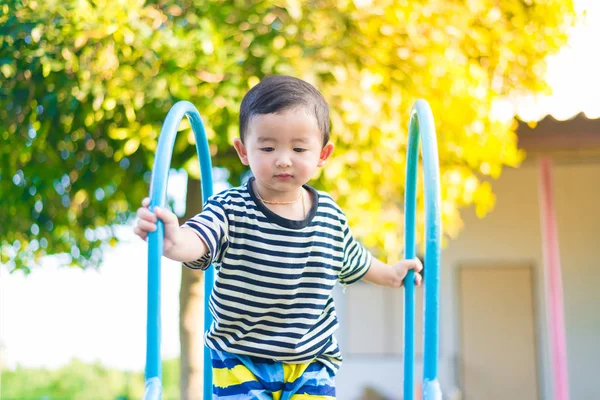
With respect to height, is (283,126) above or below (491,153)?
below

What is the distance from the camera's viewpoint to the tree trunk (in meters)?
5.28

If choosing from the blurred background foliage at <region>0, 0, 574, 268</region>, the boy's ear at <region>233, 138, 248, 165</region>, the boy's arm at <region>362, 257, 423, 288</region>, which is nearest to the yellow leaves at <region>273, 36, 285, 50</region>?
the blurred background foliage at <region>0, 0, 574, 268</region>

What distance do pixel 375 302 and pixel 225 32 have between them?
16.7 feet

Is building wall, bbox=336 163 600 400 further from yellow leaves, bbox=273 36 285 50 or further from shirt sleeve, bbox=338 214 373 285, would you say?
shirt sleeve, bbox=338 214 373 285

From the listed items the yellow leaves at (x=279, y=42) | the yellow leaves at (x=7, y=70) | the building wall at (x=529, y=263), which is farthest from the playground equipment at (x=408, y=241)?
Result: the building wall at (x=529, y=263)

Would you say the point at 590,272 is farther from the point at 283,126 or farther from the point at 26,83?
the point at 283,126

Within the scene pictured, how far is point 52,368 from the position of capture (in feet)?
39.0

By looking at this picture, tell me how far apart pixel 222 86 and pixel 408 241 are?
1774mm

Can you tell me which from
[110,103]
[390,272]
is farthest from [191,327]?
[390,272]

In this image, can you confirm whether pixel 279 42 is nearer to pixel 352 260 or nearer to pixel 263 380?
pixel 352 260

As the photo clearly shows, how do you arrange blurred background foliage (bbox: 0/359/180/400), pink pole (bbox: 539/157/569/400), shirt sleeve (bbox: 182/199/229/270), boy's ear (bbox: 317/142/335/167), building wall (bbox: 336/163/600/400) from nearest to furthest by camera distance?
1. shirt sleeve (bbox: 182/199/229/270)
2. boy's ear (bbox: 317/142/335/167)
3. pink pole (bbox: 539/157/569/400)
4. building wall (bbox: 336/163/600/400)
5. blurred background foliage (bbox: 0/359/180/400)

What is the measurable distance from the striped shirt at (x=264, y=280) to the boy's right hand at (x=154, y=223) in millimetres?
170

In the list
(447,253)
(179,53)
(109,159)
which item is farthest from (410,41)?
(447,253)

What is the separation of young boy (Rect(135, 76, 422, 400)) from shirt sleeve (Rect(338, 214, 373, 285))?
0.41ft
